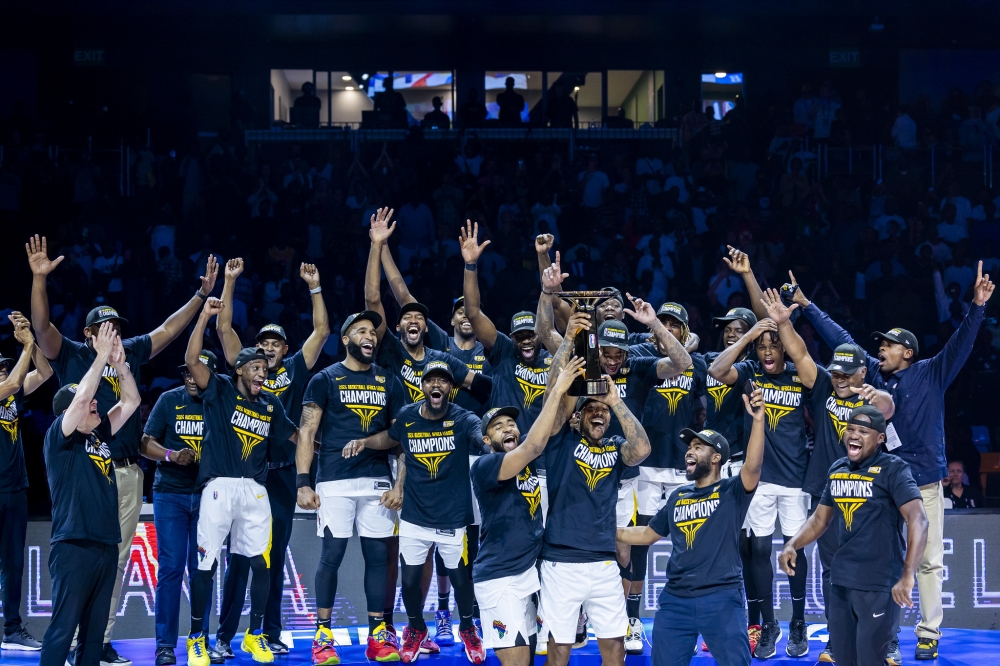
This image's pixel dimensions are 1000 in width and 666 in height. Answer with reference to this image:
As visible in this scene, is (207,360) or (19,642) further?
(19,642)

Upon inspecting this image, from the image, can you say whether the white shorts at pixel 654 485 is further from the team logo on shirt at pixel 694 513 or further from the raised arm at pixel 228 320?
the raised arm at pixel 228 320

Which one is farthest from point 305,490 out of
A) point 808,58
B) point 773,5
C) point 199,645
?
point 808,58

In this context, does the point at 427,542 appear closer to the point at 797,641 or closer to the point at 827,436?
the point at 797,641

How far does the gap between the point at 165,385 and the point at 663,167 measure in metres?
7.33

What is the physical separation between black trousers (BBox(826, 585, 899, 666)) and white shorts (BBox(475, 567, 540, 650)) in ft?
5.95

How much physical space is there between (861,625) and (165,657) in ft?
15.0

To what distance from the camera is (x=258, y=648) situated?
26.3 feet

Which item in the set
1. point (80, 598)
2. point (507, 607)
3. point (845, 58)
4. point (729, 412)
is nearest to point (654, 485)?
point (729, 412)

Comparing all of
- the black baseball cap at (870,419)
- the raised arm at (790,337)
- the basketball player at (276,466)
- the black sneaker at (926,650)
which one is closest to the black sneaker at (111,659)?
the basketball player at (276,466)

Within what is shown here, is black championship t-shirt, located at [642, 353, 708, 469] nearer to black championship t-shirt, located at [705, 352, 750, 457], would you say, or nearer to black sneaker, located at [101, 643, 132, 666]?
black championship t-shirt, located at [705, 352, 750, 457]

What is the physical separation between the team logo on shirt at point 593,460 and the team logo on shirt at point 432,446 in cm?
109

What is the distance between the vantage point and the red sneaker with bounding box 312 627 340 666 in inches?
310

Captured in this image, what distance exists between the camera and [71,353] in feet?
26.7

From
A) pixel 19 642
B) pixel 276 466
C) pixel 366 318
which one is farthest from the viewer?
pixel 19 642
